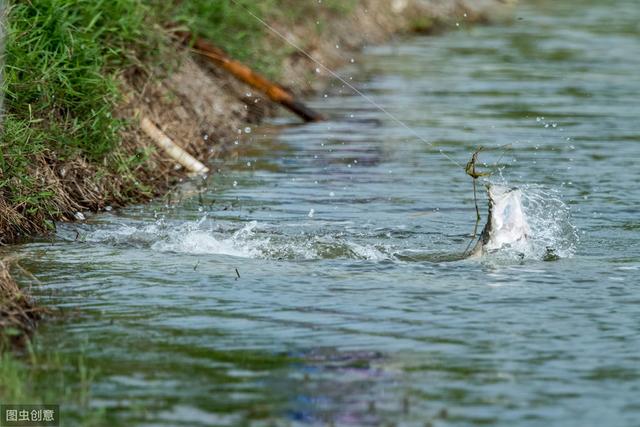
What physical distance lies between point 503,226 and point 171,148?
4243 mm

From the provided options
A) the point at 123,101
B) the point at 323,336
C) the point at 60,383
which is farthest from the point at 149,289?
the point at 123,101

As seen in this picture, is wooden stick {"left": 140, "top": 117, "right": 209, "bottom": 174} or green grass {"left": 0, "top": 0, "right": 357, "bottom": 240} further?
wooden stick {"left": 140, "top": 117, "right": 209, "bottom": 174}

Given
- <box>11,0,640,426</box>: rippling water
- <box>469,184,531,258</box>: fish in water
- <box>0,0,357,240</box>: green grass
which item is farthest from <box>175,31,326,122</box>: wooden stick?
<box>469,184,531,258</box>: fish in water

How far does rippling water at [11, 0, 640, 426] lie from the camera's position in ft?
20.4

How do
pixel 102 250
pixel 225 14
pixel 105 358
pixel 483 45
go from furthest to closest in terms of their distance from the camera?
pixel 483 45
pixel 225 14
pixel 102 250
pixel 105 358

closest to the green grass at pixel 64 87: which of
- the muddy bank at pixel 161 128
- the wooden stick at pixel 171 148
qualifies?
the muddy bank at pixel 161 128

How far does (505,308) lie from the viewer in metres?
7.80

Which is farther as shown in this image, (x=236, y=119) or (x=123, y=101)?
(x=236, y=119)

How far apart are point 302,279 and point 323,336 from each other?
4.53ft

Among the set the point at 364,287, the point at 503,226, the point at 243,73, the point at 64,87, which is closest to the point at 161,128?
the point at 64,87

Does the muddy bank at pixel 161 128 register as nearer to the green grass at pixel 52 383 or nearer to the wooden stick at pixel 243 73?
the wooden stick at pixel 243 73

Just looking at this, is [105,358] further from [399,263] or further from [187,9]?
[187,9]

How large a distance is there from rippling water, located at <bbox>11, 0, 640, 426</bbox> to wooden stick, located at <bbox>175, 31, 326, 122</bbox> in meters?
0.34

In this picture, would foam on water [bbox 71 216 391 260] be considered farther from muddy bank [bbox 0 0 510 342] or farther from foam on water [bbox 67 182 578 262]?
muddy bank [bbox 0 0 510 342]
